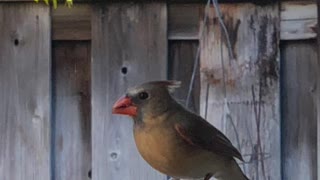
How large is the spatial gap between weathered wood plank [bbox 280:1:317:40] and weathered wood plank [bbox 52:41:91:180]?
545 mm

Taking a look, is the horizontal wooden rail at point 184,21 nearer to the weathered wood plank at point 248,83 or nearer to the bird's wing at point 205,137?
the weathered wood plank at point 248,83

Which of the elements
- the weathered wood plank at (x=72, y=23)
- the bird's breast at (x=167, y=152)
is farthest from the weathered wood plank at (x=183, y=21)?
the bird's breast at (x=167, y=152)

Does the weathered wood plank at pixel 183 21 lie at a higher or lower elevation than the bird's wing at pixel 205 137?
higher

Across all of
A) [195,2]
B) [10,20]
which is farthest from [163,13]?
[10,20]

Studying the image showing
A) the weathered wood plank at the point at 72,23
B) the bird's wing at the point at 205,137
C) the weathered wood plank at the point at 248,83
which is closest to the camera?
the bird's wing at the point at 205,137

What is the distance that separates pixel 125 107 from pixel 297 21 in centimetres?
72

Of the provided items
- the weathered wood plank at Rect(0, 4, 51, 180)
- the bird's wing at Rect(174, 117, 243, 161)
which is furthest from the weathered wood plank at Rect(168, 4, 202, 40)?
the bird's wing at Rect(174, 117, 243, 161)

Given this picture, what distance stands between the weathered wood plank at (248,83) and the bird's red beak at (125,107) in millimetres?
526

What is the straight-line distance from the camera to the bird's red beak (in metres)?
4.81

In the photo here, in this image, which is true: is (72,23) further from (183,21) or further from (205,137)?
(205,137)

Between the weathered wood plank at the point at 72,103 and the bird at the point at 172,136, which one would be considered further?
the weathered wood plank at the point at 72,103

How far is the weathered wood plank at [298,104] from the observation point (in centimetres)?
537

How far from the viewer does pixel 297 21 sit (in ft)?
17.5

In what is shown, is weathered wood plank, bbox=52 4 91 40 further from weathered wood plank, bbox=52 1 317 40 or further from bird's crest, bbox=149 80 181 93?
bird's crest, bbox=149 80 181 93
